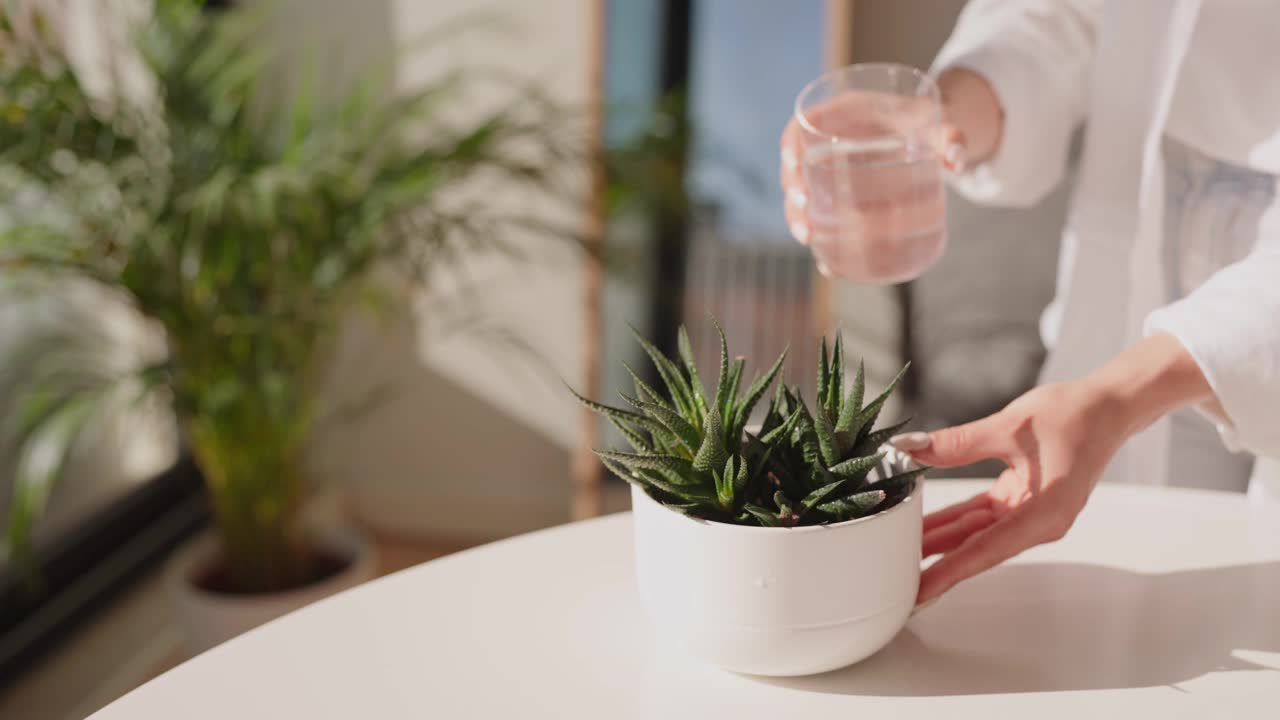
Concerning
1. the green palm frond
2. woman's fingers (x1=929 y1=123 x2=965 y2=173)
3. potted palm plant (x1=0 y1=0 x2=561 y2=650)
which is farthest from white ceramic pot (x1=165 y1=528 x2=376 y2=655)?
woman's fingers (x1=929 y1=123 x2=965 y2=173)

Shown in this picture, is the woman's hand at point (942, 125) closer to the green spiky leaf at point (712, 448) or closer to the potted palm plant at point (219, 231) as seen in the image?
the green spiky leaf at point (712, 448)

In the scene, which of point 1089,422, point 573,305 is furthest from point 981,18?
point 573,305

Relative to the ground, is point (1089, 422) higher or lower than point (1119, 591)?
higher

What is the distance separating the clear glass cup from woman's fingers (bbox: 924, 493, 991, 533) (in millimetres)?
276

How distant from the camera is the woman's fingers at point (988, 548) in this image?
2.07 ft

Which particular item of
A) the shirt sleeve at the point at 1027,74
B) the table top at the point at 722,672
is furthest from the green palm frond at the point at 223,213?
the table top at the point at 722,672

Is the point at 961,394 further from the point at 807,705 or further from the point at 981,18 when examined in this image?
the point at 807,705

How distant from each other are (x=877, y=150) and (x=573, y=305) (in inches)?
69.4

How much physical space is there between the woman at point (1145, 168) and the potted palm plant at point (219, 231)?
0.79 meters

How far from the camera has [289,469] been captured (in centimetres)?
184

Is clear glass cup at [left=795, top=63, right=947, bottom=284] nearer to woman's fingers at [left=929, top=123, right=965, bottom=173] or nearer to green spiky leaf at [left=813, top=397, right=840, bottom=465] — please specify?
woman's fingers at [left=929, top=123, right=965, bottom=173]

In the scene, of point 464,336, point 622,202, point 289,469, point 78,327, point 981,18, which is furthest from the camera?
point 464,336

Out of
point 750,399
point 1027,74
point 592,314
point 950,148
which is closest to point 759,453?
point 750,399

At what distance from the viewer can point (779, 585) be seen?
549 millimetres
